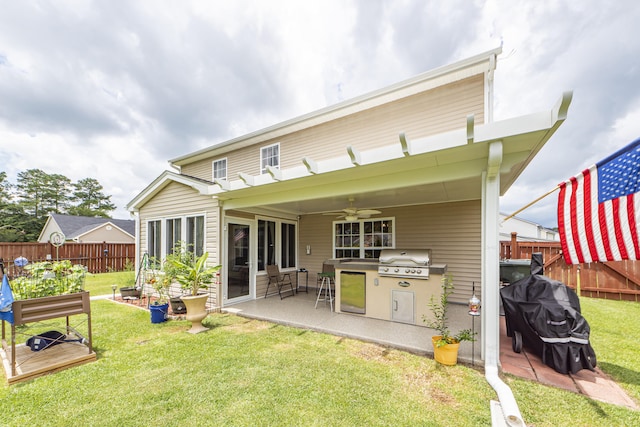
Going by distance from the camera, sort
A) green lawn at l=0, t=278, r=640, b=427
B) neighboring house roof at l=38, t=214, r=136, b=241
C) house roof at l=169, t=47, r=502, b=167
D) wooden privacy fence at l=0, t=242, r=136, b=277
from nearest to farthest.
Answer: green lawn at l=0, t=278, r=640, b=427
house roof at l=169, t=47, r=502, b=167
wooden privacy fence at l=0, t=242, r=136, b=277
neighboring house roof at l=38, t=214, r=136, b=241

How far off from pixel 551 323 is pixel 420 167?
96.0 inches

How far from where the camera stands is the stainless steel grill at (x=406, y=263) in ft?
14.7

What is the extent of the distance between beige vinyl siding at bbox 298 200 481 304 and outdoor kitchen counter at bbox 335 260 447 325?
205 cm

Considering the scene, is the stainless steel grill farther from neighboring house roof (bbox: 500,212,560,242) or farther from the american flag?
neighboring house roof (bbox: 500,212,560,242)

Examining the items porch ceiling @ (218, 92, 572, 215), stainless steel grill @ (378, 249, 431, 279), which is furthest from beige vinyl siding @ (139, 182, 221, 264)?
stainless steel grill @ (378, 249, 431, 279)

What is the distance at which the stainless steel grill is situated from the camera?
4473 mm

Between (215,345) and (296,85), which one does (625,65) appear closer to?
(296,85)

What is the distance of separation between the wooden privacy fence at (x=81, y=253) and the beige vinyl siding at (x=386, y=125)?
8184 mm

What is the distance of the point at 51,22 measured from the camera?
4.88 meters

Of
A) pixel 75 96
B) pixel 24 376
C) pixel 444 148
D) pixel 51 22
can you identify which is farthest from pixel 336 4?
pixel 75 96

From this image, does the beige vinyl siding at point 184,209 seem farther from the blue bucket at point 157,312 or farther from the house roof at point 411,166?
the blue bucket at point 157,312

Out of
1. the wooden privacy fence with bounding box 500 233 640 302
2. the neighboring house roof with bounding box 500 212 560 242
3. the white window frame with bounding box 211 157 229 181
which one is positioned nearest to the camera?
the wooden privacy fence with bounding box 500 233 640 302

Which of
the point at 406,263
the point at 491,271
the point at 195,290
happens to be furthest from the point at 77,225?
the point at 491,271

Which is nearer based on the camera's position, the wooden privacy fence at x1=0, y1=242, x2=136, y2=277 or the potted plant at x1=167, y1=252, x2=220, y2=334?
the potted plant at x1=167, y1=252, x2=220, y2=334
